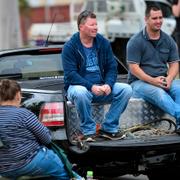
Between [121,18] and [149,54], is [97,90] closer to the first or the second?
[149,54]

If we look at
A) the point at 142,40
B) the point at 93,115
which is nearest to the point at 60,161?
the point at 93,115

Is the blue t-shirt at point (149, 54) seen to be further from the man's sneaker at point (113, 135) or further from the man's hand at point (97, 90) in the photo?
the man's sneaker at point (113, 135)

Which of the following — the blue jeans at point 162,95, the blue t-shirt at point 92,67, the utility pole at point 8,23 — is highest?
the blue t-shirt at point 92,67

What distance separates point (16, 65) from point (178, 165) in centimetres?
225

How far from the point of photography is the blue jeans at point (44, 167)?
568 cm

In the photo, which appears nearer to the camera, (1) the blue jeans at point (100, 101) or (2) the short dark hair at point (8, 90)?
(2) the short dark hair at point (8, 90)

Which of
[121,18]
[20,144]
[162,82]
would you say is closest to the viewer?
[20,144]

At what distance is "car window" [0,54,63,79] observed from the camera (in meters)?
7.95

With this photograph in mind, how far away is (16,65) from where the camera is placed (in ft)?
26.3

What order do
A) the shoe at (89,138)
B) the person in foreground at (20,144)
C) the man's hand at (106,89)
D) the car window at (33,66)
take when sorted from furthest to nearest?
the car window at (33,66), the man's hand at (106,89), the shoe at (89,138), the person in foreground at (20,144)

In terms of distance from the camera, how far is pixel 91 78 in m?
7.17

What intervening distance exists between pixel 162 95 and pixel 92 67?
29.4 inches

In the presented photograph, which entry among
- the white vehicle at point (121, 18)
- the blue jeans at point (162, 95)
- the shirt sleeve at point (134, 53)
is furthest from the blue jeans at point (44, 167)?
the white vehicle at point (121, 18)

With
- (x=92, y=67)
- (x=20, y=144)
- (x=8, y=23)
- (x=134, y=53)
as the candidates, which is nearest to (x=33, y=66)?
(x=92, y=67)
